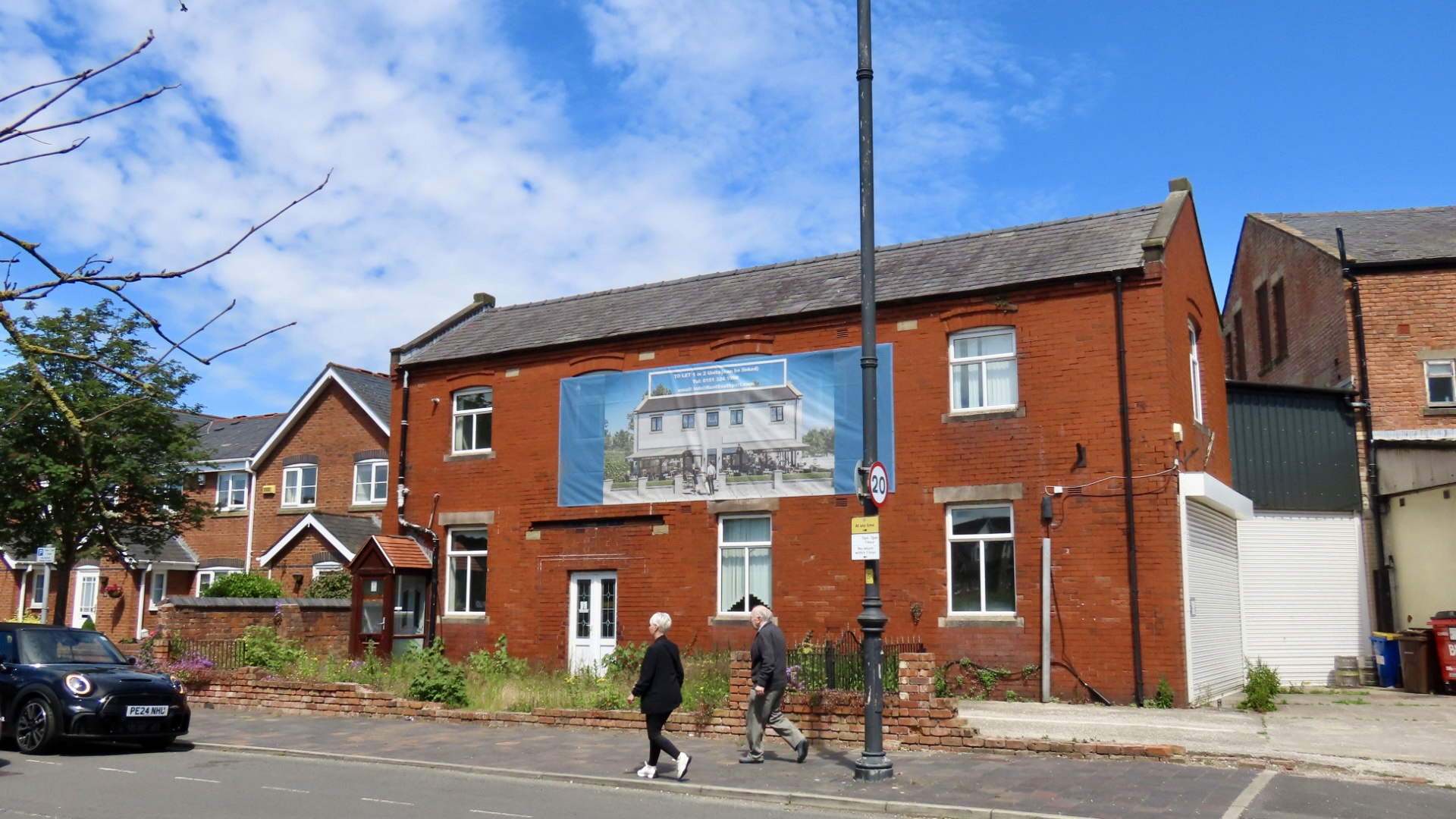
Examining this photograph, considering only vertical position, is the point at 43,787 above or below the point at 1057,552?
below

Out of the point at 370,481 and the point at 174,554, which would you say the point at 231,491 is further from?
the point at 370,481

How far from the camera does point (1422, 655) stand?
19.0 m

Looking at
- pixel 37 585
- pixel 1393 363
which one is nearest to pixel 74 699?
pixel 1393 363

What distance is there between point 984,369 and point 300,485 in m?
22.9

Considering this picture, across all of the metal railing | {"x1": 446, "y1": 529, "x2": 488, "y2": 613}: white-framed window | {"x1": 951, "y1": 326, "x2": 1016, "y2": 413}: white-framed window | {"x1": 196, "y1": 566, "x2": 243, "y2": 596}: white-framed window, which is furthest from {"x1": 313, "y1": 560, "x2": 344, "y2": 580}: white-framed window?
the metal railing

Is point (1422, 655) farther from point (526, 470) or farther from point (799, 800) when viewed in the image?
point (526, 470)

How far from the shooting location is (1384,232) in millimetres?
25609

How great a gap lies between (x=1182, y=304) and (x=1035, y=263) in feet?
8.69

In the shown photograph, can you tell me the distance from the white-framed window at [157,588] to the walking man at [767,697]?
2868cm

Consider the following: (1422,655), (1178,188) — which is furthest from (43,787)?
(1422,655)

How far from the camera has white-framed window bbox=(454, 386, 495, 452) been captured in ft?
77.3

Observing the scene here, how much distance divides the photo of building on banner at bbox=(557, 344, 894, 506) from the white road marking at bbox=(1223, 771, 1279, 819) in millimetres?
9106

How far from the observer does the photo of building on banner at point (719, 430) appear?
1961 cm

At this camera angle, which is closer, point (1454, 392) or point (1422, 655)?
point (1422, 655)
